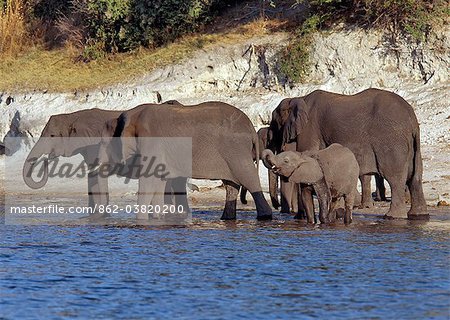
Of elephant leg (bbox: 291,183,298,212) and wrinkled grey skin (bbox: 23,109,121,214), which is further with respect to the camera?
wrinkled grey skin (bbox: 23,109,121,214)

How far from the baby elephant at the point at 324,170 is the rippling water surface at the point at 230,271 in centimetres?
44

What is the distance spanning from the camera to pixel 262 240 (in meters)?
13.6

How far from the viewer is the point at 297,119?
1573 centimetres

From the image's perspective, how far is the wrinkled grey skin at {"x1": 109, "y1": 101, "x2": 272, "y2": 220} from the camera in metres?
15.4

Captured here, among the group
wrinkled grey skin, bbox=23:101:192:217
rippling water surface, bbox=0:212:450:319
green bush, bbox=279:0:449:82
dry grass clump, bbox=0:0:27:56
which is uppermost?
dry grass clump, bbox=0:0:27:56

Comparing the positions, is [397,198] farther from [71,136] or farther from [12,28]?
[12,28]

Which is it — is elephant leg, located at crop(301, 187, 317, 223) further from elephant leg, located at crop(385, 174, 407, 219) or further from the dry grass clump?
the dry grass clump

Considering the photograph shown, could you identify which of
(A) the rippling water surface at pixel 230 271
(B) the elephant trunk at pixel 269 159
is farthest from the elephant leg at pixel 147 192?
(B) the elephant trunk at pixel 269 159

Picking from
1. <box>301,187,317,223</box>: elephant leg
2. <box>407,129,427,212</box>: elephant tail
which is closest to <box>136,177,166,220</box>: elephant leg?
<box>301,187,317,223</box>: elephant leg

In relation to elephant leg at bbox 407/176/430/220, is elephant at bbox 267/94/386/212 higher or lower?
higher

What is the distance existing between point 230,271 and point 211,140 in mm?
4098

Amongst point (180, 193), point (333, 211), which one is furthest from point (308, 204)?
point (180, 193)

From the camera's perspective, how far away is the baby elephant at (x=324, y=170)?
1416cm

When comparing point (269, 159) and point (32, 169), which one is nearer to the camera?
point (269, 159)
